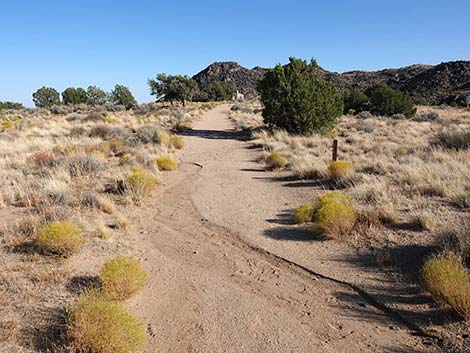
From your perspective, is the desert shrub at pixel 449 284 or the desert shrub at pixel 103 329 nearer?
the desert shrub at pixel 103 329

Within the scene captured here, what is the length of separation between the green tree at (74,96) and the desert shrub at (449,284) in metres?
68.0

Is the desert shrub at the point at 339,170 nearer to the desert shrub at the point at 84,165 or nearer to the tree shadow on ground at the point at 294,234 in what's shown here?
the tree shadow on ground at the point at 294,234

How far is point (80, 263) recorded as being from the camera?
18.8 feet

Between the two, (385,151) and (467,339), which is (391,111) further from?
(467,339)

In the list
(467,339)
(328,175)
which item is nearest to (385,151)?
(328,175)

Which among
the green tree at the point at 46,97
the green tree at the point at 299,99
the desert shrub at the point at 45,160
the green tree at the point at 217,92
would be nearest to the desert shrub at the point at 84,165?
the desert shrub at the point at 45,160

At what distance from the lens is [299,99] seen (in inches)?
845

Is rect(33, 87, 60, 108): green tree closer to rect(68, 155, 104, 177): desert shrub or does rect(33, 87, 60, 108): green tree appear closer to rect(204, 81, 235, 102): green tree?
rect(204, 81, 235, 102): green tree

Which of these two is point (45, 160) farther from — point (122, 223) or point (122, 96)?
point (122, 96)

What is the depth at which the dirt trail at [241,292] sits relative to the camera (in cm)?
404

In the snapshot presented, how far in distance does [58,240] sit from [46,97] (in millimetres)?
66723

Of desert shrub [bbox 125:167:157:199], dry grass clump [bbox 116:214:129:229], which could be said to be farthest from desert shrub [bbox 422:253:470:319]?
desert shrub [bbox 125:167:157:199]

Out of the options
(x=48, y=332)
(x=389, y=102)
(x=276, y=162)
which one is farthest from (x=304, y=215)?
(x=389, y=102)

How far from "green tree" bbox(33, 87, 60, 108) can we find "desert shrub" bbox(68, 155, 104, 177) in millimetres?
56685
